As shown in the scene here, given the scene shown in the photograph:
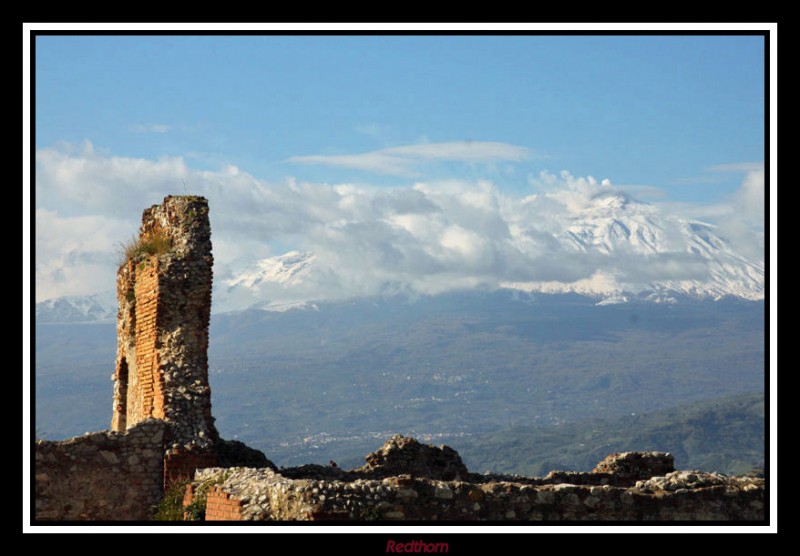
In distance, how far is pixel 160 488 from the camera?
2375 centimetres

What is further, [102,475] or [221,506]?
[102,475]

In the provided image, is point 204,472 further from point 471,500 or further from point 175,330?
point 471,500

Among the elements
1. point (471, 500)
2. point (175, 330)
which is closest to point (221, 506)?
point (471, 500)

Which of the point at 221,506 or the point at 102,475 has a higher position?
the point at 102,475

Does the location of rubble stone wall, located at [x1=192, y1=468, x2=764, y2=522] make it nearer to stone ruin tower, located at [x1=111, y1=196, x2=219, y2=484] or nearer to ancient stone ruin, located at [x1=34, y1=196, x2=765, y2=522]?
ancient stone ruin, located at [x1=34, y1=196, x2=765, y2=522]

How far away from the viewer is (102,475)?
23.3 m

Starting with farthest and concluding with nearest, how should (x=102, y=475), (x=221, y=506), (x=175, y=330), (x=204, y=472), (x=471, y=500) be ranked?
(x=175, y=330) → (x=102, y=475) → (x=204, y=472) → (x=221, y=506) → (x=471, y=500)

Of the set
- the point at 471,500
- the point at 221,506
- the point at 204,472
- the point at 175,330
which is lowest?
the point at 221,506

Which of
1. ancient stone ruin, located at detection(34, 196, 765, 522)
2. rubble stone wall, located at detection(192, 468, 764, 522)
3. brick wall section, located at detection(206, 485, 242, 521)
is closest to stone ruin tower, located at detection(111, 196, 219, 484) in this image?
ancient stone ruin, located at detection(34, 196, 765, 522)

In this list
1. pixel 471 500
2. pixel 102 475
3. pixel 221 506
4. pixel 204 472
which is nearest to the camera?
pixel 471 500

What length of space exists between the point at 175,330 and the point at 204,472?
318 cm
